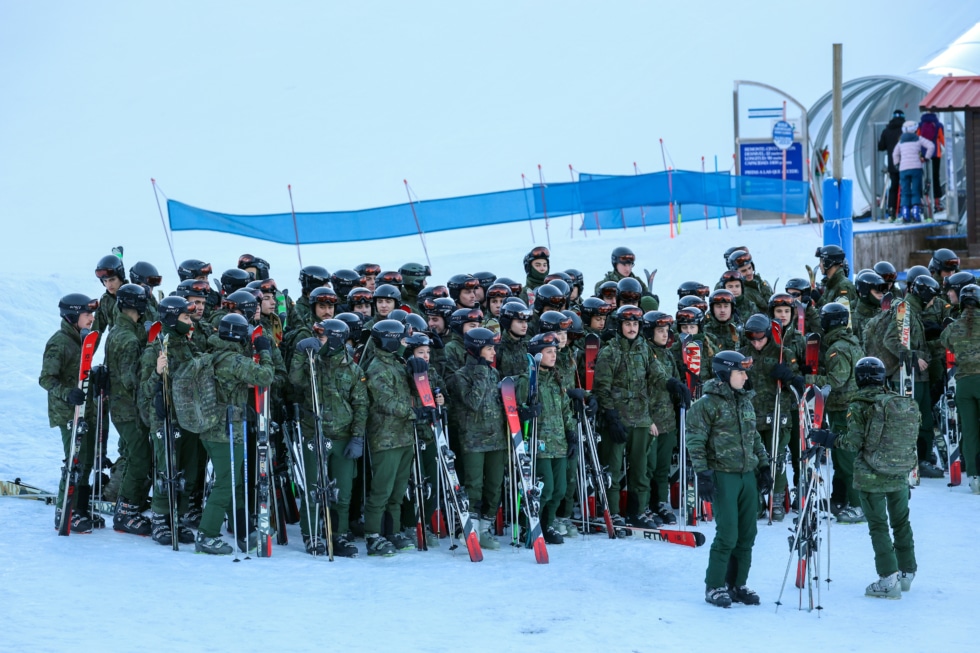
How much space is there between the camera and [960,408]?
11.5 meters

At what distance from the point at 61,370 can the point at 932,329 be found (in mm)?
8081

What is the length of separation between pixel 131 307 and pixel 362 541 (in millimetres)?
2562

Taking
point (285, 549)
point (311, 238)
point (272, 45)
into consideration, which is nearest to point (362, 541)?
point (285, 549)

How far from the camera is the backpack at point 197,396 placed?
8.94 metres

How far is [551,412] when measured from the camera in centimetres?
964

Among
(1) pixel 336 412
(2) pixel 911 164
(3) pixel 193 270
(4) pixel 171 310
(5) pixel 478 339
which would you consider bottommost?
(1) pixel 336 412

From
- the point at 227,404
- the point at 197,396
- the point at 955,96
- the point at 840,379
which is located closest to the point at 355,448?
the point at 227,404

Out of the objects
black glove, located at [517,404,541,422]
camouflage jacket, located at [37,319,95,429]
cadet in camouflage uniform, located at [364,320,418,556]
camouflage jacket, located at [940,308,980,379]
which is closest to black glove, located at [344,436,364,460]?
cadet in camouflage uniform, located at [364,320,418,556]

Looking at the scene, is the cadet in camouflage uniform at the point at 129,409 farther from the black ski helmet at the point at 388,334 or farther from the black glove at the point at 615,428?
the black glove at the point at 615,428

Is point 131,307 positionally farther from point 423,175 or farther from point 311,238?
point 423,175

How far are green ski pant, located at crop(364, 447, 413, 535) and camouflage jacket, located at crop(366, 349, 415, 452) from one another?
72 millimetres

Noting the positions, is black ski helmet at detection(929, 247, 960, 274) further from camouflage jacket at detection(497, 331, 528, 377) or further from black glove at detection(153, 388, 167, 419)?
black glove at detection(153, 388, 167, 419)

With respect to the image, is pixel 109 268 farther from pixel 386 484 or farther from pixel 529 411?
pixel 529 411

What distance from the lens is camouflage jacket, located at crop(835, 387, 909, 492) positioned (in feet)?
26.7
